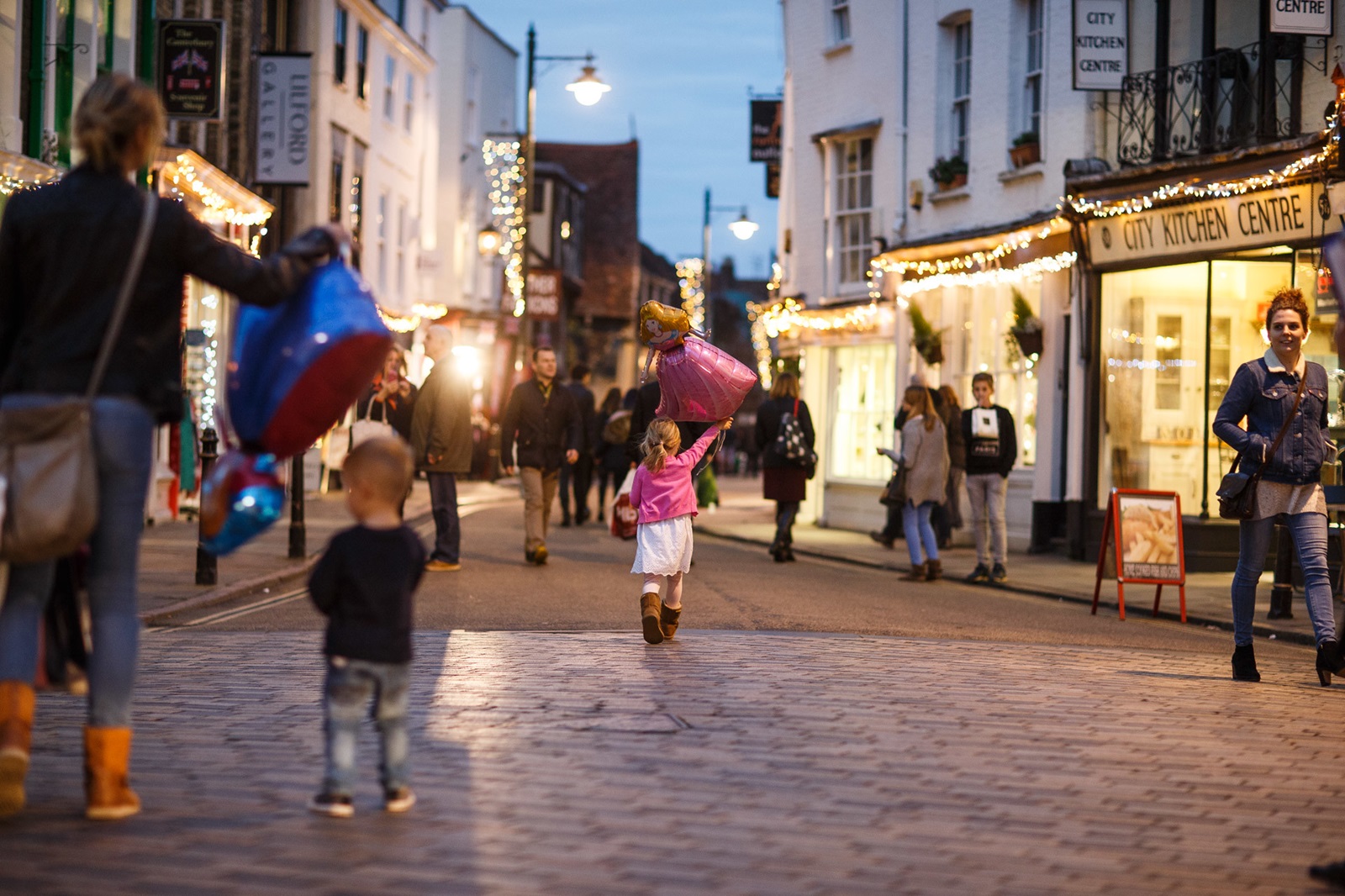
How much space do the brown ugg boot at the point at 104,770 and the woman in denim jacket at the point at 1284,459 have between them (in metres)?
6.11

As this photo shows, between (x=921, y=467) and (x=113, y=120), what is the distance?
11.5 metres

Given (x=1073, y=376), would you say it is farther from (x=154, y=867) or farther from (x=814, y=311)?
(x=154, y=867)

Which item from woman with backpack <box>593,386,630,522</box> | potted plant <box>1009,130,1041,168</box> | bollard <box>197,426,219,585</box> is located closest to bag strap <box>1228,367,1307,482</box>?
bollard <box>197,426,219,585</box>

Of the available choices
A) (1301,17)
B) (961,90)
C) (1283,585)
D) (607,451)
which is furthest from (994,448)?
(961,90)

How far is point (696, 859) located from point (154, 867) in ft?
4.79

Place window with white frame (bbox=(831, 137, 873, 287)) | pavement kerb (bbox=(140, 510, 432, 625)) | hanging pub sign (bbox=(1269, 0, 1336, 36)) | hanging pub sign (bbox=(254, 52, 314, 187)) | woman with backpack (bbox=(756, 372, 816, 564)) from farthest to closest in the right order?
window with white frame (bbox=(831, 137, 873, 287))
hanging pub sign (bbox=(254, 52, 314, 187))
woman with backpack (bbox=(756, 372, 816, 564))
hanging pub sign (bbox=(1269, 0, 1336, 36))
pavement kerb (bbox=(140, 510, 432, 625))

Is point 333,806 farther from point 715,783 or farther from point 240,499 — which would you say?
point 715,783

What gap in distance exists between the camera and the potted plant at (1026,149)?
67.8 feet

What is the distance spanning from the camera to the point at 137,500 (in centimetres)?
507

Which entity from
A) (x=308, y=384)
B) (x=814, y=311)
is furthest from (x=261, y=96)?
(x=308, y=384)

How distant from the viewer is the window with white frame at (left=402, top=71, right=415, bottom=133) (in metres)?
39.1

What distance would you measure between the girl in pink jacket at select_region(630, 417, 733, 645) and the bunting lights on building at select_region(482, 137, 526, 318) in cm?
3456

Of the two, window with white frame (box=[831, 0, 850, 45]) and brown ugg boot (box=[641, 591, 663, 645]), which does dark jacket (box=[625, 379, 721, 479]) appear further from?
window with white frame (box=[831, 0, 850, 45])

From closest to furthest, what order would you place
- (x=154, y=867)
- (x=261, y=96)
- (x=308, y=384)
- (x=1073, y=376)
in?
(x=154, y=867) → (x=308, y=384) → (x=1073, y=376) → (x=261, y=96)
